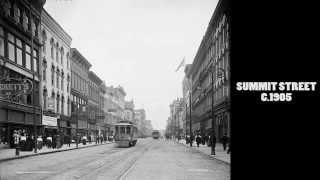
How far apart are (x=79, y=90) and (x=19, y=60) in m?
31.2

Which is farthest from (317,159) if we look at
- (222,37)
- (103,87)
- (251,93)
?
(103,87)

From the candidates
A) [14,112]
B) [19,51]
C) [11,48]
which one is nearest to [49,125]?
[14,112]

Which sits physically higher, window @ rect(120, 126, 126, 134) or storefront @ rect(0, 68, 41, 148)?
storefront @ rect(0, 68, 41, 148)

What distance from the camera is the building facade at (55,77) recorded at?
50.6m

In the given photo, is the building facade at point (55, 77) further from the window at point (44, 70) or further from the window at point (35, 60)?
the window at point (35, 60)

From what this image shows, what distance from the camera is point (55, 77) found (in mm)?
56406

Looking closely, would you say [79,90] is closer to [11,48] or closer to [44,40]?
[44,40]

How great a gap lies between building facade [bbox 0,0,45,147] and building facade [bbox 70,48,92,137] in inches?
609

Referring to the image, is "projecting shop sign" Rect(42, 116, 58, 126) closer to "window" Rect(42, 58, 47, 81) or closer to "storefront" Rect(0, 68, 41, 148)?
"storefront" Rect(0, 68, 41, 148)

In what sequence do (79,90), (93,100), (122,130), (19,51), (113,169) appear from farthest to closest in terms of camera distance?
1. (93,100)
2. (79,90)
3. (122,130)
4. (19,51)
5. (113,169)

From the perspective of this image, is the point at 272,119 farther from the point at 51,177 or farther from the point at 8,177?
the point at 8,177

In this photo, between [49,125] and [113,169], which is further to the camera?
[49,125]

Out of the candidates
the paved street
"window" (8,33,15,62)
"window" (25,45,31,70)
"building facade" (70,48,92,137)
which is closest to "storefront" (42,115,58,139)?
"building facade" (70,48,92,137)

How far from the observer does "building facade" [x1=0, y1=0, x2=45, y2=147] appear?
3747cm
